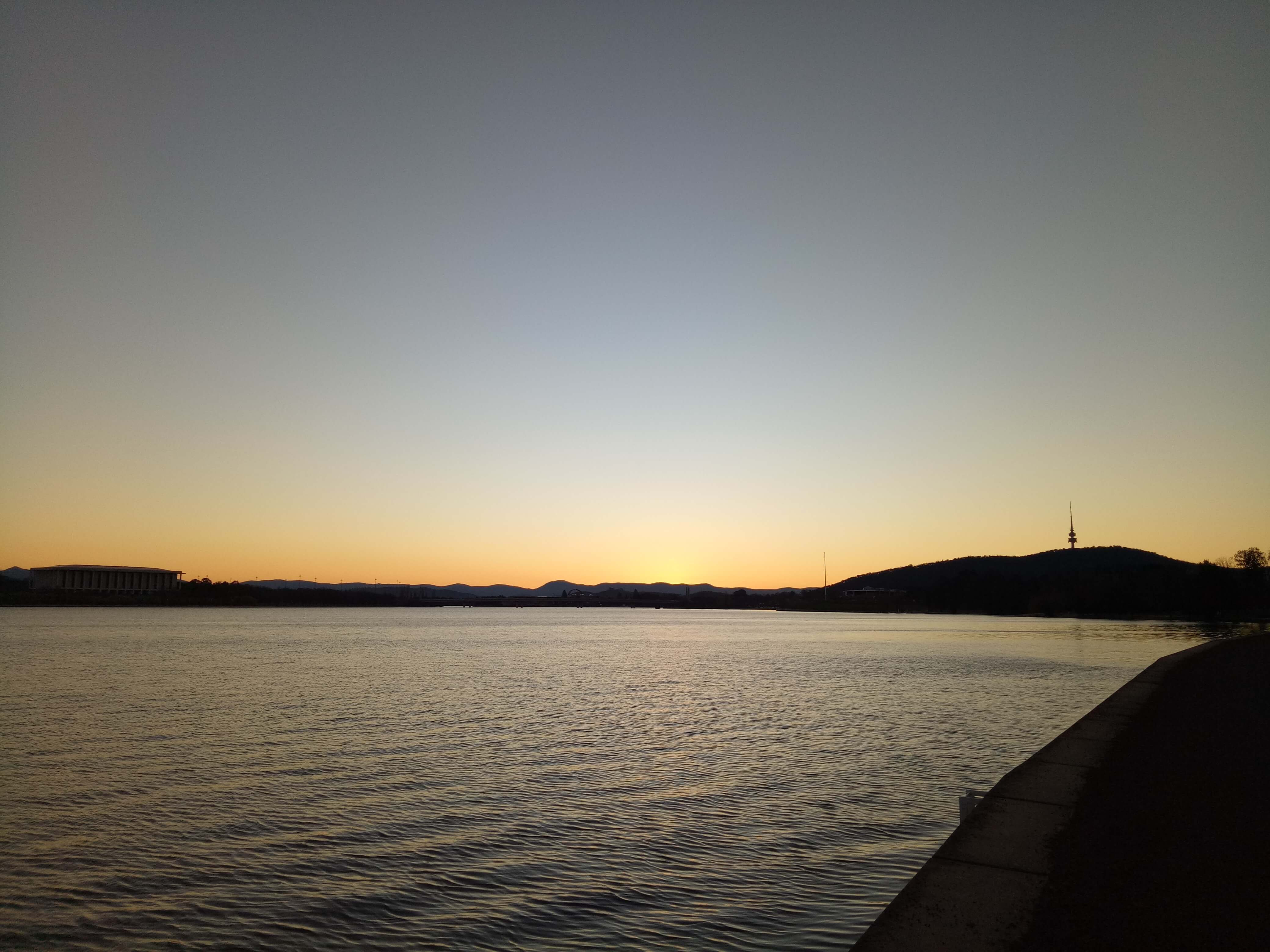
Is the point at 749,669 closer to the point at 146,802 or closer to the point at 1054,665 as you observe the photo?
the point at 1054,665

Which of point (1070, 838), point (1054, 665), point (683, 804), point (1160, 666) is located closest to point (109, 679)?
point (683, 804)

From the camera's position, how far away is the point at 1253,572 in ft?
568

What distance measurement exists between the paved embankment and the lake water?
2.06 m

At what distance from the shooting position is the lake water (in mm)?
11438

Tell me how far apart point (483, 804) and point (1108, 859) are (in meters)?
12.2

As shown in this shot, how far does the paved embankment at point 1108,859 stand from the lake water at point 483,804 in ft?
6.77

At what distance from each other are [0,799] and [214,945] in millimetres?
11589

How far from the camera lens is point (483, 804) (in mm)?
17859

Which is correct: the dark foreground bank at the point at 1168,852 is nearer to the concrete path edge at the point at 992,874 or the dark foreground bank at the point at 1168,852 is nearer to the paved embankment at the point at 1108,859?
the paved embankment at the point at 1108,859

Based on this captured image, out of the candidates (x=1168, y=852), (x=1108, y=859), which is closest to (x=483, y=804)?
(x=1108, y=859)

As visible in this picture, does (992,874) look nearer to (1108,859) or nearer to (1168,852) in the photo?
(1108,859)

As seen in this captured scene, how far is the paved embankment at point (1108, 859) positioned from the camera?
767 cm

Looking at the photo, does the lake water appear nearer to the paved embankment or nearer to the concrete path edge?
the concrete path edge

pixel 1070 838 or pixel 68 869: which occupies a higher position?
pixel 1070 838
